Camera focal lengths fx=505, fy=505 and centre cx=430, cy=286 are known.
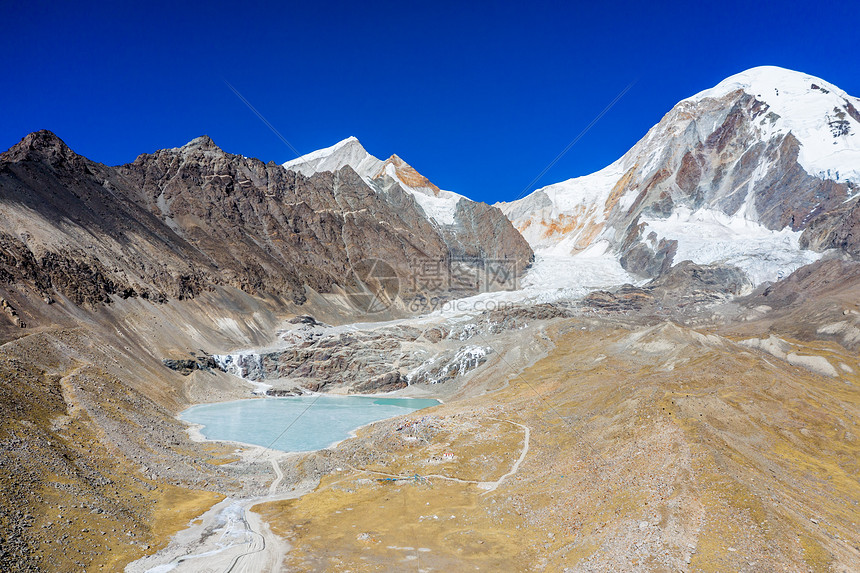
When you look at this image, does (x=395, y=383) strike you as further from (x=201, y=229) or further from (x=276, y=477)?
(x=201, y=229)

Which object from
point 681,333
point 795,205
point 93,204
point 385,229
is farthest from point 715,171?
point 93,204

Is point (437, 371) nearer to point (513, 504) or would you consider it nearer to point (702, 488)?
point (513, 504)

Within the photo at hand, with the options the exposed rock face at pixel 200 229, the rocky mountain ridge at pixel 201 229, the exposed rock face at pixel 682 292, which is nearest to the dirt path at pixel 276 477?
the rocky mountain ridge at pixel 201 229

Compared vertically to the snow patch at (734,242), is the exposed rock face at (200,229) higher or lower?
higher

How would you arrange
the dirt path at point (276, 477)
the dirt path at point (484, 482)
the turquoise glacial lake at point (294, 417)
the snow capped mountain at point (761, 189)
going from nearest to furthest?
the dirt path at point (484, 482) → the dirt path at point (276, 477) → the turquoise glacial lake at point (294, 417) → the snow capped mountain at point (761, 189)

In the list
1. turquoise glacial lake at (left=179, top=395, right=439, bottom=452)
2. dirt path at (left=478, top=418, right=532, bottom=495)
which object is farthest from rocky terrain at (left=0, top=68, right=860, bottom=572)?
turquoise glacial lake at (left=179, top=395, right=439, bottom=452)

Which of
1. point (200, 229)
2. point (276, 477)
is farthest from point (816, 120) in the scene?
point (276, 477)

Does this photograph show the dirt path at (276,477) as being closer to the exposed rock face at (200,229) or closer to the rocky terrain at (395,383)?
the rocky terrain at (395,383)

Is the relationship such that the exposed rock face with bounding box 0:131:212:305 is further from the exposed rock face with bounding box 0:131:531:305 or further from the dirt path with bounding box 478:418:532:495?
the dirt path with bounding box 478:418:532:495

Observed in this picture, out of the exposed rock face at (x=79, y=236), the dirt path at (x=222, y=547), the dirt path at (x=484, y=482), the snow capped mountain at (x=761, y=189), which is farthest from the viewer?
the snow capped mountain at (x=761, y=189)
